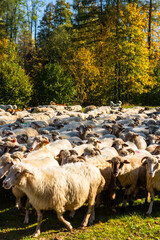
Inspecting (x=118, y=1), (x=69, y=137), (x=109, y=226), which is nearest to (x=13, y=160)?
(x=109, y=226)

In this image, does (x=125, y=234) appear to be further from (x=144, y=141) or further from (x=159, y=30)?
(x=159, y=30)

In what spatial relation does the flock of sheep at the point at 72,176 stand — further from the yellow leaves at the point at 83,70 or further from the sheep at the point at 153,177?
the yellow leaves at the point at 83,70

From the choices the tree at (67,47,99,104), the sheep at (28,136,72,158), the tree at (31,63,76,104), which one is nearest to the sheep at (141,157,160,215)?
the sheep at (28,136,72,158)

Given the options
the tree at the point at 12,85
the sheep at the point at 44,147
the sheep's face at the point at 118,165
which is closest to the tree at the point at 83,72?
the tree at the point at 12,85

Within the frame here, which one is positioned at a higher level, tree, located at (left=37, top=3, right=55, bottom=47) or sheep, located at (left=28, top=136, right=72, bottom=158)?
tree, located at (left=37, top=3, right=55, bottom=47)

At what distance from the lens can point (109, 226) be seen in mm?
4949

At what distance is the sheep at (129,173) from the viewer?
18.2ft

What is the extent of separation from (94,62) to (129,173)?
25.7 m

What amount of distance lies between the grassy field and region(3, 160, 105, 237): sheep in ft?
0.73

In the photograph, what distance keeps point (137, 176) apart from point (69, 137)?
413 cm

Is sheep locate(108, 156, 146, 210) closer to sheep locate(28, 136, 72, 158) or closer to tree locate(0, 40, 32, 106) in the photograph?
sheep locate(28, 136, 72, 158)

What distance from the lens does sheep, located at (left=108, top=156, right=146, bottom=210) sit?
5.56 m

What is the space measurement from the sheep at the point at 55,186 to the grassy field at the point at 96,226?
22 cm

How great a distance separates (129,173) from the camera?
18.9ft
